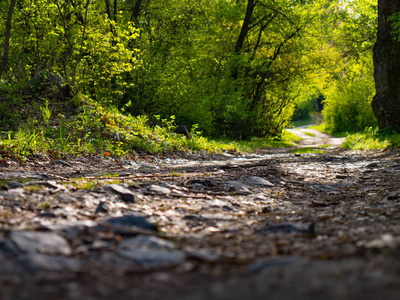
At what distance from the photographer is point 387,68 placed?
12234 mm

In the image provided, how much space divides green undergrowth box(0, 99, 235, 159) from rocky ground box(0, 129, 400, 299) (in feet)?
8.48

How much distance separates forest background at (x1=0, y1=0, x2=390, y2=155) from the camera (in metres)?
8.93

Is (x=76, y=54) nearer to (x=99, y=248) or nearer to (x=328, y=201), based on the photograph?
(x=328, y=201)

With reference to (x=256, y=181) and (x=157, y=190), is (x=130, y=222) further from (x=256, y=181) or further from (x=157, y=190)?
(x=256, y=181)

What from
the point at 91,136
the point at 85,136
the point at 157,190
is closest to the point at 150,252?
the point at 157,190

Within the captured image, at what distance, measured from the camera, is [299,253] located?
6.24ft

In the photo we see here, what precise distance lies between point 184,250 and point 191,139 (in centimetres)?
950

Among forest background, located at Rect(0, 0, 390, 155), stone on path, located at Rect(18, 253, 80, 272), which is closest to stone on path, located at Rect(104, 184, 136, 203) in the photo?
stone on path, located at Rect(18, 253, 80, 272)

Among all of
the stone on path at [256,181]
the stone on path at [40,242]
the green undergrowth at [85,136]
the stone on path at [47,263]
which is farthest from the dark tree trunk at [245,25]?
the stone on path at [47,263]

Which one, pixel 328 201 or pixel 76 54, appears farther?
pixel 76 54

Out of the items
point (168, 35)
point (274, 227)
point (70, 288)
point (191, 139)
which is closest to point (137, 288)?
point (70, 288)

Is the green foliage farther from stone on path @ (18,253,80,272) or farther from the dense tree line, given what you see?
stone on path @ (18,253,80,272)

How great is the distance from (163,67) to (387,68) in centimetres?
830

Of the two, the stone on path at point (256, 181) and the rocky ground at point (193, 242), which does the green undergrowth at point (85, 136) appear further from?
the stone on path at point (256, 181)
